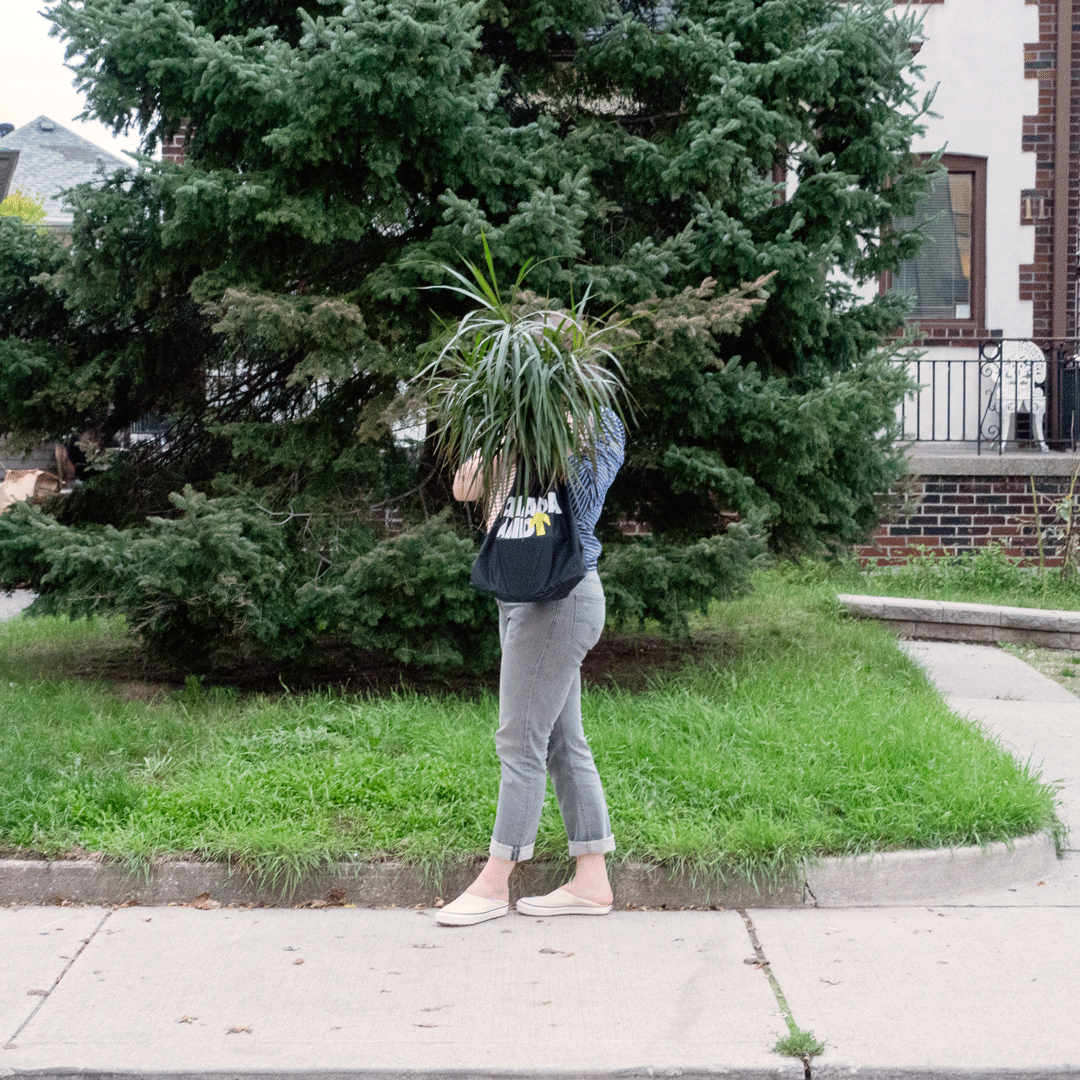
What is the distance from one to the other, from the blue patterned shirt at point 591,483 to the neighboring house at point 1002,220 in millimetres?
9473

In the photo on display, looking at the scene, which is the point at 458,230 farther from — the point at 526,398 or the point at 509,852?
the point at 509,852

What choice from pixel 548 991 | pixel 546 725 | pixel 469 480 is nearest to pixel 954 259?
pixel 469 480

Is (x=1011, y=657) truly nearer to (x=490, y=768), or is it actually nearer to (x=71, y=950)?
(x=490, y=768)

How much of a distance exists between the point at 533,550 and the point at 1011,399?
34.1 feet

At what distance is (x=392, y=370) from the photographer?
557 cm

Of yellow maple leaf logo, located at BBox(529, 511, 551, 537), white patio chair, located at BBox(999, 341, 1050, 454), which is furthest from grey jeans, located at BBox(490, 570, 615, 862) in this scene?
white patio chair, located at BBox(999, 341, 1050, 454)

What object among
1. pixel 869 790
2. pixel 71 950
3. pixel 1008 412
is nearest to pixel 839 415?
pixel 869 790

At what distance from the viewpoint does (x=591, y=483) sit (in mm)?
3902

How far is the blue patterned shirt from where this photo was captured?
386 centimetres

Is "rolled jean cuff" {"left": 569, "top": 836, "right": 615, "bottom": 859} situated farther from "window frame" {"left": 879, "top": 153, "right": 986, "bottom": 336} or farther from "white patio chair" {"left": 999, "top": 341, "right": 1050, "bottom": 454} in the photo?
"window frame" {"left": 879, "top": 153, "right": 986, "bottom": 336}

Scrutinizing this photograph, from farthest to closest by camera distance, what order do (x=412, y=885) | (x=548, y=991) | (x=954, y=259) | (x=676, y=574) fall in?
(x=954, y=259) → (x=676, y=574) → (x=412, y=885) → (x=548, y=991)

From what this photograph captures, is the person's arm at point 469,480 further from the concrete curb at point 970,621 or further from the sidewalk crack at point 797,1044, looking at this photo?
the concrete curb at point 970,621

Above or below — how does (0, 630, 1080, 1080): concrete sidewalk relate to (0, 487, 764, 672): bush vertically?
below

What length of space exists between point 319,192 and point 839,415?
2.67m
